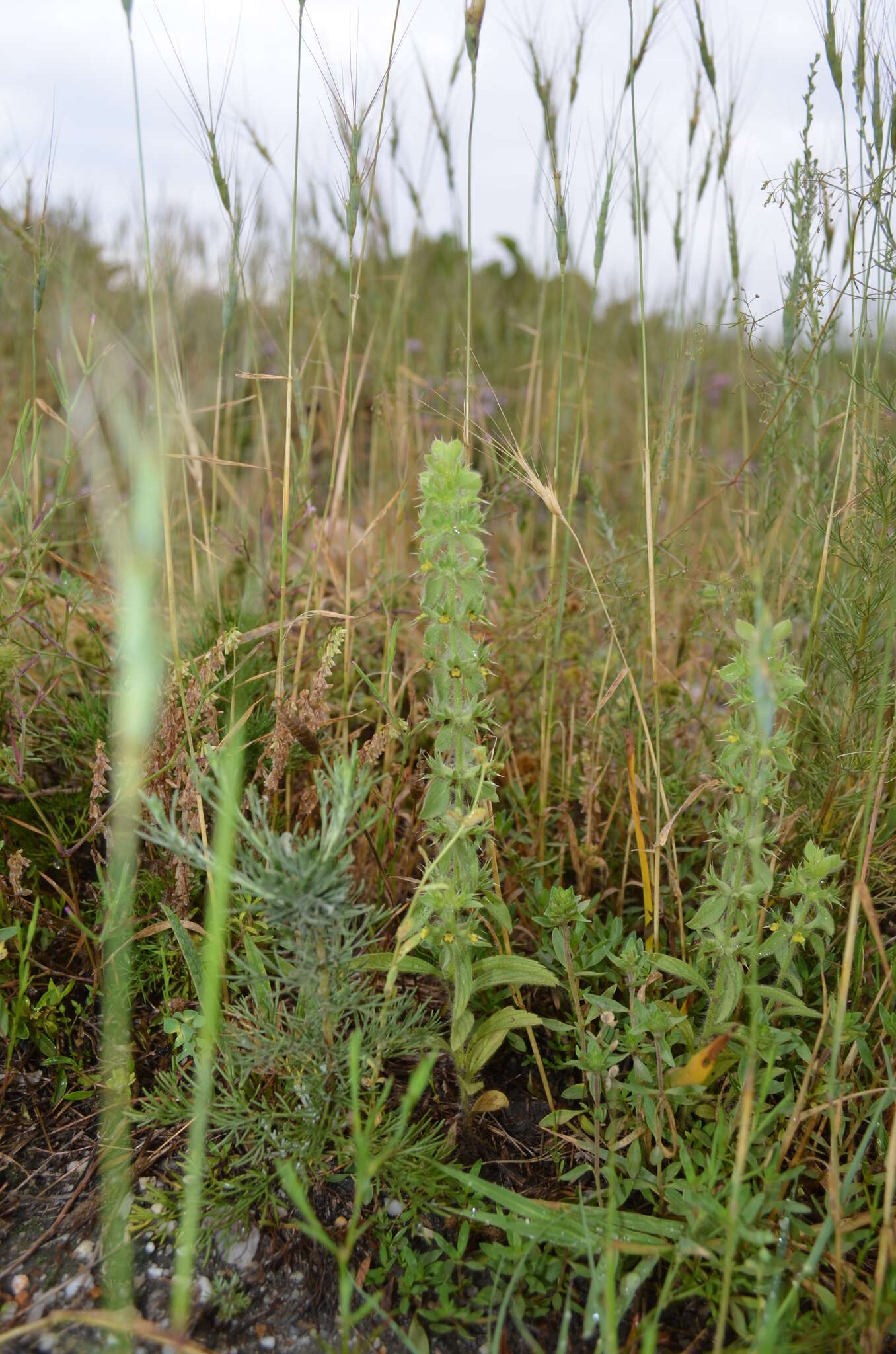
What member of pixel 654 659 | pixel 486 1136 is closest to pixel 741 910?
pixel 654 659

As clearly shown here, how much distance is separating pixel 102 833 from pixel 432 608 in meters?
0.85

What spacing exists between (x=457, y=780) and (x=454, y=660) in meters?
0.16

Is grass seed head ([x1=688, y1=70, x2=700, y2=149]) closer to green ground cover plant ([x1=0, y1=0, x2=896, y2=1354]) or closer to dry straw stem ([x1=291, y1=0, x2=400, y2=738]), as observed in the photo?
green ground cover plant ([x1=0, y1=0, x2=896, y2=1354])

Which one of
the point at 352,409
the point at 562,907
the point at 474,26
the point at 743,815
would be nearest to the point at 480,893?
the point at 562,907

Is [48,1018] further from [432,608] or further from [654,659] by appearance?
[654,659]

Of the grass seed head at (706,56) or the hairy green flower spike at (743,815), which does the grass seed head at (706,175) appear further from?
the hairy green flower spike at (743,815)

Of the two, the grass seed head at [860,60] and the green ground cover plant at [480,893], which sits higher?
the grass seed head at [860,60]

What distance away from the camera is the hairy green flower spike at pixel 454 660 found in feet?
3.63

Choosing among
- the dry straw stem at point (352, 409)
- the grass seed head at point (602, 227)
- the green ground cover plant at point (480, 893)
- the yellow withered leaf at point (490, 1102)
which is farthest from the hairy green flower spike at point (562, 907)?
the grass seed head at point (602, 227)

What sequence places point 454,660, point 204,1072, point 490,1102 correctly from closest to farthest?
point 204,1072 → point 454,660 → point 490,1102

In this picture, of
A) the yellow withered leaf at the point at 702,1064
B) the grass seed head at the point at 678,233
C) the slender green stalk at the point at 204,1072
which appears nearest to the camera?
the slender green stalk at the point at 204,1072

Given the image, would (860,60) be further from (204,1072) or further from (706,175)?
(204,1072)

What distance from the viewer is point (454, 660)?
1174mm

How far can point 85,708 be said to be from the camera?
173 cm
